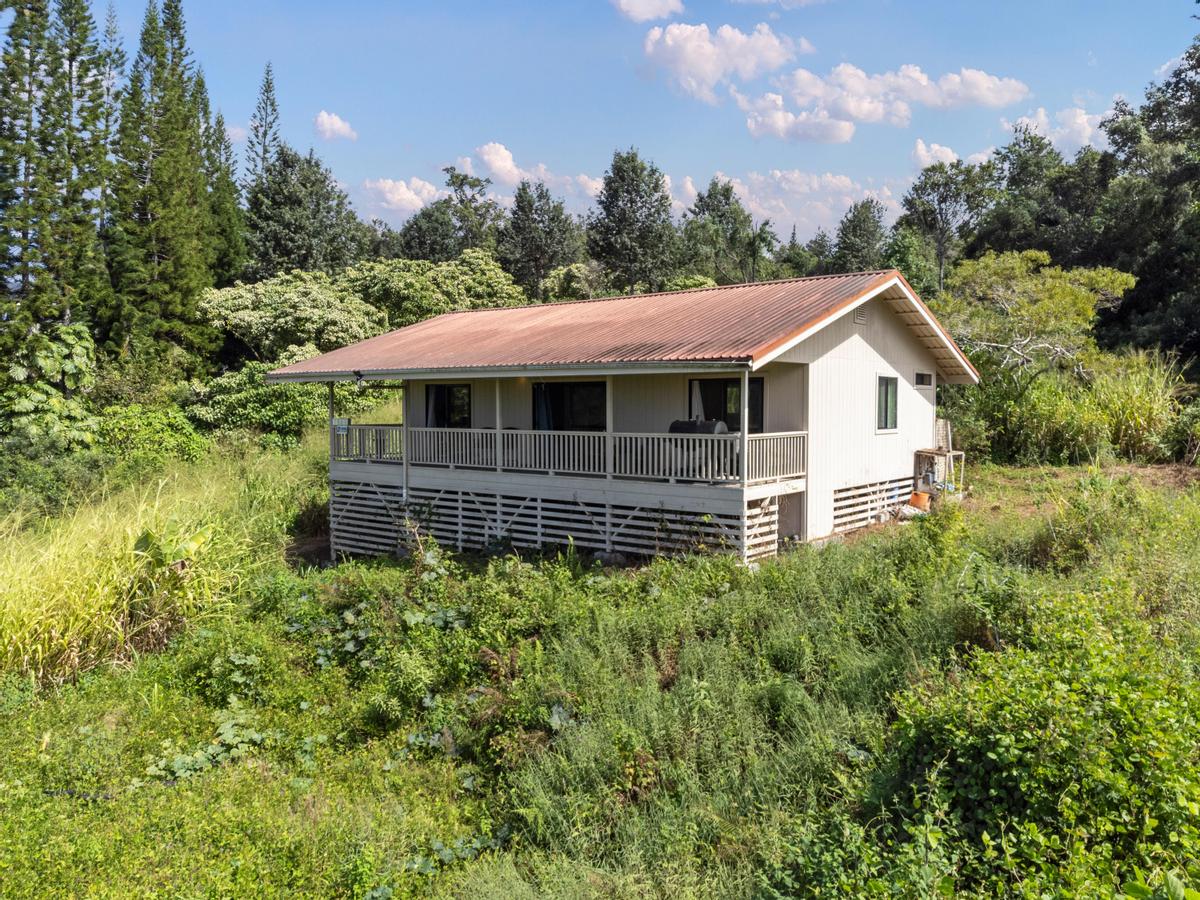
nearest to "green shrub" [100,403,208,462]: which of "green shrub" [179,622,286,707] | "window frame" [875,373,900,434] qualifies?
"green shrub" [179,622,286,707]

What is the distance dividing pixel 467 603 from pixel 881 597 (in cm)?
519

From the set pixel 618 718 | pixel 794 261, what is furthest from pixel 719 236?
pixel 618 718

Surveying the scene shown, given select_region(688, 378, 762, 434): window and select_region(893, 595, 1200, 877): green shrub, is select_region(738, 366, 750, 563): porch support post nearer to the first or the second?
select_region(688, 378, 762, 434): window

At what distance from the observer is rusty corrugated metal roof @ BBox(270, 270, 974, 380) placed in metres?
12.5

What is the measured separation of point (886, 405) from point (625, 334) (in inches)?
222

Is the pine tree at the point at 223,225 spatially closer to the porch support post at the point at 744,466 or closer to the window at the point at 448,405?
the window at the point at 448,405

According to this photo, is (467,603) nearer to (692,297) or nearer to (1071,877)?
(1071,877)

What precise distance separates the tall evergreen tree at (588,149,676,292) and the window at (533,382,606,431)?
26960mm

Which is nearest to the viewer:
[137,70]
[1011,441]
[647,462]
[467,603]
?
[467,603]

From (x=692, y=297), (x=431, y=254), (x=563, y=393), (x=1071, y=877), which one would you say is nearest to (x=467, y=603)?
(x=563, y=393)

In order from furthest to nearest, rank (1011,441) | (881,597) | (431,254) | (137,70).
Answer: (431,254) → (137,70) → (1011,441) → (881,597)

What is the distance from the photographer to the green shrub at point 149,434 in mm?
25219

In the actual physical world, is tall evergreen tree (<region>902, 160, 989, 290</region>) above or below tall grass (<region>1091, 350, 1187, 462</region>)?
above

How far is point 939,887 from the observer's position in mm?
4094
